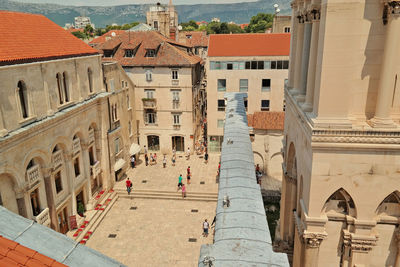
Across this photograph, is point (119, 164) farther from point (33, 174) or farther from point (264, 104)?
point (264, 104)

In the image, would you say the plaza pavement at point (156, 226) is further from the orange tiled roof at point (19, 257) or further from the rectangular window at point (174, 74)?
the orange tiled roof at point (19, 257)

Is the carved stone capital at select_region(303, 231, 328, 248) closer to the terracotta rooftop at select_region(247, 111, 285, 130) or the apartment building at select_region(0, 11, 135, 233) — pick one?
the apartment building at select_region(0, 11, 135, 233)

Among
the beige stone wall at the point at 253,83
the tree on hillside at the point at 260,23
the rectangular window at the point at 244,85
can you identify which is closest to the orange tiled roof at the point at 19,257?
the beige stone wall at the point at 253,83

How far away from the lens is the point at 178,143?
5347 centimetres

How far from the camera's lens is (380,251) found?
1308 cm

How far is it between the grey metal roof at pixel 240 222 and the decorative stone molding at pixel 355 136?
11.7 ft

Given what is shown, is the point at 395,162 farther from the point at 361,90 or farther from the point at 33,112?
the point at 33,112

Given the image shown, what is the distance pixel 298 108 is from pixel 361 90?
10.8 feet

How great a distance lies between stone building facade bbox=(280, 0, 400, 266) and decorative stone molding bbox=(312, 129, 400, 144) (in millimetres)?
33

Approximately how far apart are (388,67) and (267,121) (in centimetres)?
2969

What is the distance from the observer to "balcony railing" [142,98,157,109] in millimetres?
50625

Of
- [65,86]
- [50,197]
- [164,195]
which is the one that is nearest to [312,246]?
[50,197]

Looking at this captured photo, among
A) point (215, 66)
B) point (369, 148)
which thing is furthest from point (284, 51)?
point (369, 148)

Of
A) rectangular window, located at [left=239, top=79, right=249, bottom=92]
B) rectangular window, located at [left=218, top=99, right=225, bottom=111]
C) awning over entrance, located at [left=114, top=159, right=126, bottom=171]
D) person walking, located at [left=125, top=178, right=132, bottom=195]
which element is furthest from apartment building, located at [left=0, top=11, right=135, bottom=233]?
rectangular window, located at [left=239, top=79, right=249, bottom=92]
